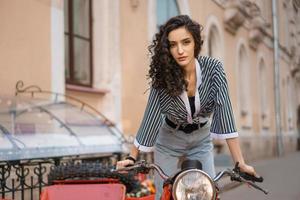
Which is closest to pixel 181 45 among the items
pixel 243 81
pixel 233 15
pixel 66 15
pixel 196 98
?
pixel 196 98

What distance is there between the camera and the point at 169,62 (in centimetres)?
304

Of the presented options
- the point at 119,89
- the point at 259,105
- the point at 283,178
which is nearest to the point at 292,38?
the point at 259,105

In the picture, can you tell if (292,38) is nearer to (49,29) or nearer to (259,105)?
(259,105)

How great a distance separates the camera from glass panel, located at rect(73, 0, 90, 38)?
985 centimetres

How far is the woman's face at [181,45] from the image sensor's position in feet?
9.85

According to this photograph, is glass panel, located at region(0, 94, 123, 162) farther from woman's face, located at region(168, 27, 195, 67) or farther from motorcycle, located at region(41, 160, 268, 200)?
woman's face, located at region(168, 27, 195, 67)

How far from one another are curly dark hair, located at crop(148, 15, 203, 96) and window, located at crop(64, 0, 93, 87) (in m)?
6.37

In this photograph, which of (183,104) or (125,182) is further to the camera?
(125,182)

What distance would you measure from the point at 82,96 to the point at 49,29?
1678 millimetres

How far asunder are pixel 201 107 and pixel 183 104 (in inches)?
4.4

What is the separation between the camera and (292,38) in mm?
26578

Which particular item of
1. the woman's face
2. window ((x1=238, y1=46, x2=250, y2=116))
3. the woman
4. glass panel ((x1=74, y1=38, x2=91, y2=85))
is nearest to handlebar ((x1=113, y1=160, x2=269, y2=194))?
the woman

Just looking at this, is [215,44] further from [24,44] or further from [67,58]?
[24,44]

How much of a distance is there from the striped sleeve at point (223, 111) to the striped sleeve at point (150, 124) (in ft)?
1.00
